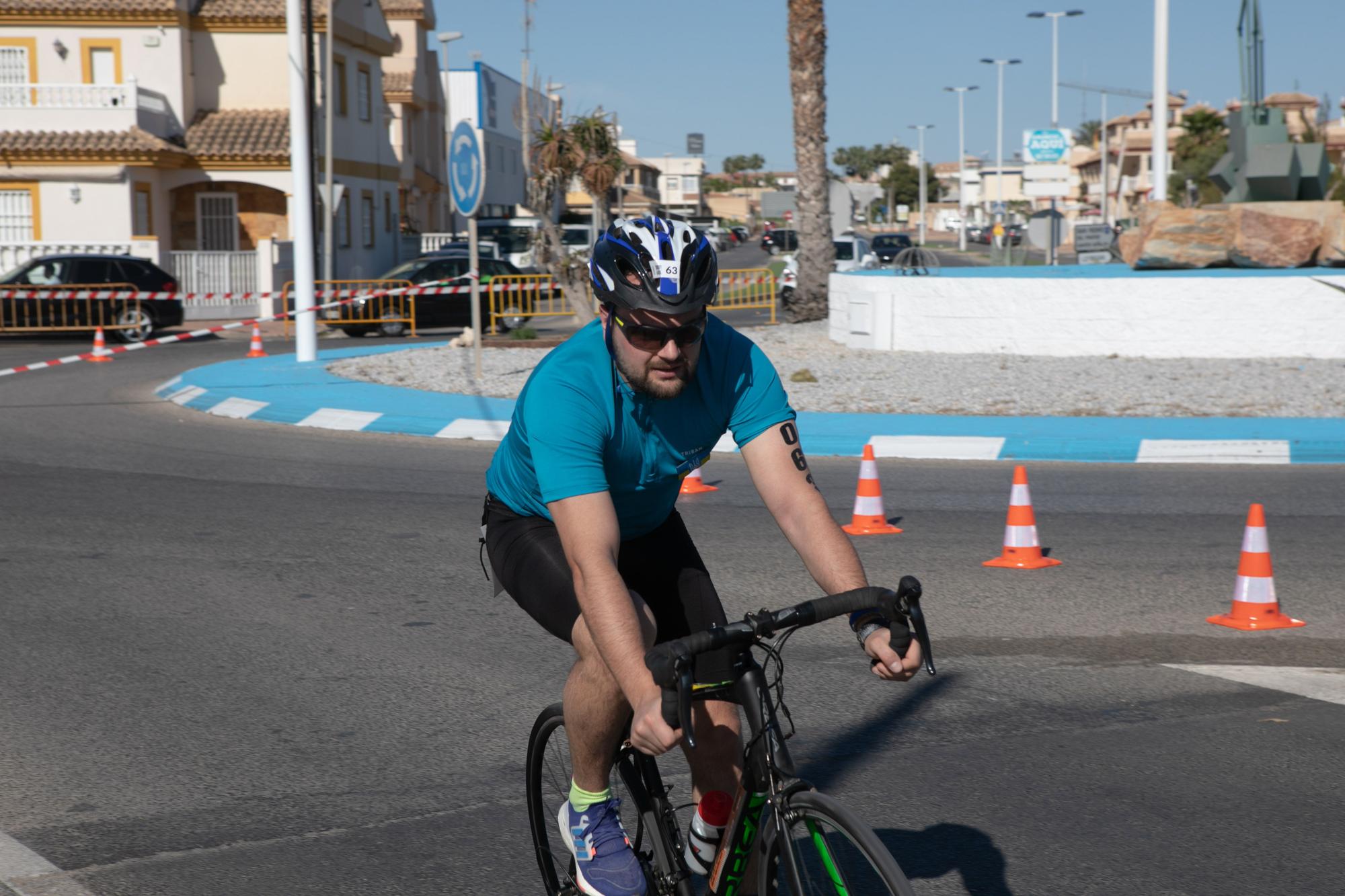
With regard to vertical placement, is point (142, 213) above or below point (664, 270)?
above

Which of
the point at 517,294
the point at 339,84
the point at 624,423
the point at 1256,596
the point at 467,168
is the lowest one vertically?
the point at 1256,596

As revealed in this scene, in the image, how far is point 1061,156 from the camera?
141ft

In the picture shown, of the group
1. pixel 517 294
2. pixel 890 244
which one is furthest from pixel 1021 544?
pixel 890 244

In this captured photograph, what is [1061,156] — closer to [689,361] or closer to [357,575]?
[357,575]

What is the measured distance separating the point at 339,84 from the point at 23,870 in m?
39.8

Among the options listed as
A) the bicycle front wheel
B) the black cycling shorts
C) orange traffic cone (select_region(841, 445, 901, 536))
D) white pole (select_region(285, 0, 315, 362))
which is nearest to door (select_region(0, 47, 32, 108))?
white pole (select_region(285, 0, 315, 362))

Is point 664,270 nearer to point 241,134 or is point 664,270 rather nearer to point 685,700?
point 685,700

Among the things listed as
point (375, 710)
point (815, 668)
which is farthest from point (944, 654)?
point (375, 710)

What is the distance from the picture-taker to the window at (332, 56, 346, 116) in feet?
135

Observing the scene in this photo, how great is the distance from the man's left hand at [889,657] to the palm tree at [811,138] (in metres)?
22.2

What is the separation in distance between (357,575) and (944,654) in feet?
10.5

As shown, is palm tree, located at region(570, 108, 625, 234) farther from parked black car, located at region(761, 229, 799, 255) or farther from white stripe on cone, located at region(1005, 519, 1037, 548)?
parked black car, located at region(761, 229, 799, 255)

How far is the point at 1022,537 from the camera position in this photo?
8.27 m

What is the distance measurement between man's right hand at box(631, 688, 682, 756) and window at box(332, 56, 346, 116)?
132 ft
